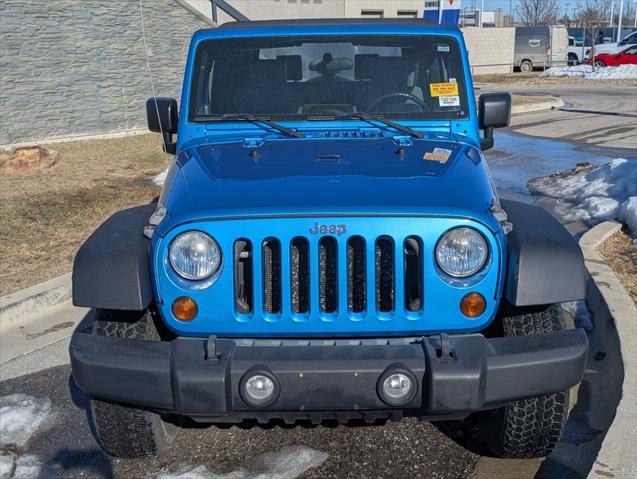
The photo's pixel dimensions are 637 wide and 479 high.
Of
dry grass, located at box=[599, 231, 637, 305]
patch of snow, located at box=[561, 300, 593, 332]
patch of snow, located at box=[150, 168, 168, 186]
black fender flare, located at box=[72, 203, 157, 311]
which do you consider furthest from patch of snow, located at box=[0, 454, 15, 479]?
patch of snow, located at box=[150, 168, 168, 186]

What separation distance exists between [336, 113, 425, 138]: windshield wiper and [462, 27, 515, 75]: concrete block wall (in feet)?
107

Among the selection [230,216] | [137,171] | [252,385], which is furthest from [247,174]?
[137,171]

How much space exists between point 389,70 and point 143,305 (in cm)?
209

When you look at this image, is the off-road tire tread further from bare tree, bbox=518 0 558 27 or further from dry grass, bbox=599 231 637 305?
bare tree, bbox=518 0 558 27

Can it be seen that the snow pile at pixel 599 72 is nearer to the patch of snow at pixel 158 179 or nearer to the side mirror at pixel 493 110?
the patch of snow at pixel 158 179

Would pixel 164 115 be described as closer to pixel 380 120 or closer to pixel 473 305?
pixel 380 120

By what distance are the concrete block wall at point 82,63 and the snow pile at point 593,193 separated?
8164 millimetres

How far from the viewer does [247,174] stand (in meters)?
3.42

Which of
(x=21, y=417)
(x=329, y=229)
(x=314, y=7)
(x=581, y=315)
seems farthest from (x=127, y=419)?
(x=314, y=7)

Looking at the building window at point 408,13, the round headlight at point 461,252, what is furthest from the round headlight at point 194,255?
the building window at point 408,13

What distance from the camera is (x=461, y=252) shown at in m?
2.98

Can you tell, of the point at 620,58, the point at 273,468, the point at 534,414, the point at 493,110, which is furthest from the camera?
the point at 620,58

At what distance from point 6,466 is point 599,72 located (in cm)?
3105

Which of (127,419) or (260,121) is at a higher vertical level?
(260,121)
